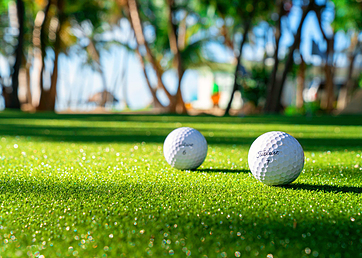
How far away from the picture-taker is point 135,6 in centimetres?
1619

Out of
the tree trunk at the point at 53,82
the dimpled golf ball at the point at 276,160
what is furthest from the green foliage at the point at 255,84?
the dimpled golf ball at the point at 276,160

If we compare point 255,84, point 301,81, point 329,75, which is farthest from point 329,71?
point 255,84

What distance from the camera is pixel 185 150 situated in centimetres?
291

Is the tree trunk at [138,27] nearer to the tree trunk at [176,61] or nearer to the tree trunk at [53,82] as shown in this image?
the tree trunk at [176,61]

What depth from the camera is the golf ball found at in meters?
2.92

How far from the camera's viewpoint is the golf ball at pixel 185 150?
9.57 feet

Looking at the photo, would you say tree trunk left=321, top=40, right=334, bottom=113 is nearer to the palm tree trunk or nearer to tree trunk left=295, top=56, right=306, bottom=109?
the palm tree trunk

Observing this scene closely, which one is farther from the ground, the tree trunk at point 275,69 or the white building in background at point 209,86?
the tree trunk at point 275,69

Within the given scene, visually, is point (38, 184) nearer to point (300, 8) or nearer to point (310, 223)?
point (310, 223)

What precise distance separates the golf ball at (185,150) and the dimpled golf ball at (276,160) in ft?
1.95

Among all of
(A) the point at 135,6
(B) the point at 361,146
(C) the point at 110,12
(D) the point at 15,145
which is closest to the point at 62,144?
(D) the point at 15,145

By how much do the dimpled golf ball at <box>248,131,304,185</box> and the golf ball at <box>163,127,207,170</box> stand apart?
1.95 ft

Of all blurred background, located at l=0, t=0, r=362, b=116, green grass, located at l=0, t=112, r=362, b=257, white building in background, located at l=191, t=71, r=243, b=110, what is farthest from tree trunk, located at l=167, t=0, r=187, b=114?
white building in background, located at l=191, t=71, r=243, b=110

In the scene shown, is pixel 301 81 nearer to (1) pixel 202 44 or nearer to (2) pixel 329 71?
(2) pixel 329 71
